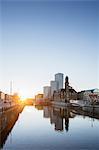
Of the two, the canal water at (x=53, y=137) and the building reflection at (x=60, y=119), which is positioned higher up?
the canal water at (x=53, y=137)

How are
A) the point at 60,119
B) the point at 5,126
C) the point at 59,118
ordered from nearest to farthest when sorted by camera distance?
1. the point at 5,126
2. the point at 60,119
3. the point at 59,118

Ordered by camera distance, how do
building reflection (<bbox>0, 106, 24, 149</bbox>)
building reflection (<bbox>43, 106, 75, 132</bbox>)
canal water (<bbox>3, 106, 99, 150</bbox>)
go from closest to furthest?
canal water (<bbox>3, 106, 99, 150</bbox>) < building reflection (<bbox>0, 106, 24, 149</bbox>) < building reflection (<bbox>43, 106, 75, 132</bbox>)

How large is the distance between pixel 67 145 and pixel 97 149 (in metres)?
3.64

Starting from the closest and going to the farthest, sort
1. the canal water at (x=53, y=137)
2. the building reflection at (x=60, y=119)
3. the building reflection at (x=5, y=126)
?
the canal water at (x=53, y=137)
the building reflection at (x=5, y=126)
the building reflection at (x=60, y=119)

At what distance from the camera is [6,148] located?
2517 cm

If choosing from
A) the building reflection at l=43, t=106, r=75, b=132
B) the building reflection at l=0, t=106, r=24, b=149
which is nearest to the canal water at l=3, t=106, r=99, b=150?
the building reflection at l=43, t=106, r=75, b=132

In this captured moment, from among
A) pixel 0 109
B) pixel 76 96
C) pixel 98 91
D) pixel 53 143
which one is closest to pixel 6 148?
pixel 53 143

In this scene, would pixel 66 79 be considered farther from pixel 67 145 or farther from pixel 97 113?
pixel 67 145

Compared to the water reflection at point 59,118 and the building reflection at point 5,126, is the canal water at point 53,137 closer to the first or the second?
the water reflection at point 59,118

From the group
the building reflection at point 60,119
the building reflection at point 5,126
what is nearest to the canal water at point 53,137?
the building reflection at point 60,119

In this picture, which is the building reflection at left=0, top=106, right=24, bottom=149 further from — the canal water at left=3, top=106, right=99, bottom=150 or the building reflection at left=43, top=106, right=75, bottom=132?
the building reflection at left=43, top=106, right=75, bottom=132

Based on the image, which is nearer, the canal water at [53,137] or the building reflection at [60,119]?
the canal water at [53,137]

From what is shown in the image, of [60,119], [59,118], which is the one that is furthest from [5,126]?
[59,118]

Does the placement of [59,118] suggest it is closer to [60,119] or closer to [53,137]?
[60,119]
